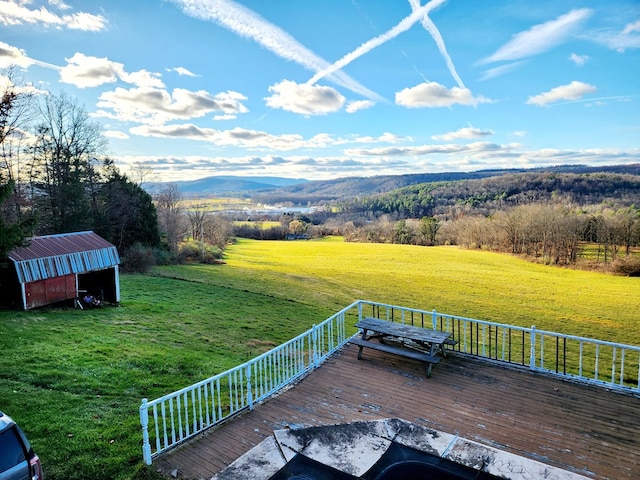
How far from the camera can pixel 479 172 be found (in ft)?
387

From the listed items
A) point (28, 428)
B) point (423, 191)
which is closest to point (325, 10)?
point (28, 428)

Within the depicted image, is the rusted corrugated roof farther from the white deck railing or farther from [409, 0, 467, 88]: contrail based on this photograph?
[409, 0, 467, 88]: contrail

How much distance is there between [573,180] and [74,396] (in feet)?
249

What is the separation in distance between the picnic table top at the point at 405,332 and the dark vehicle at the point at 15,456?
6253mm

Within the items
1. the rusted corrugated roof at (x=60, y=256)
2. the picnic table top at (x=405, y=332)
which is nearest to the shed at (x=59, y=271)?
the rusted corrugated roof at (x=60, y=256)

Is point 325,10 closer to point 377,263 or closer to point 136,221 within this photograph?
point 136,221

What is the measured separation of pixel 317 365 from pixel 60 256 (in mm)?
13151

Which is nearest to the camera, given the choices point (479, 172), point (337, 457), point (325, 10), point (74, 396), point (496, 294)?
point (337, 457)

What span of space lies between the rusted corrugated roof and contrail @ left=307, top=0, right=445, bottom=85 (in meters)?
18.2

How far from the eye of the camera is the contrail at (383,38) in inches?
708

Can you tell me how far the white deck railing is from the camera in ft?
18.9

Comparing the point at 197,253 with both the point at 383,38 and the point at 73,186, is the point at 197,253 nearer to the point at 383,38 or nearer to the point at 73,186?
the point at 73,186

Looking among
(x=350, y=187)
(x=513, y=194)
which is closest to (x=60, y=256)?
(x=513, y=194)

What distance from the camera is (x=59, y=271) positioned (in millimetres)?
15422
